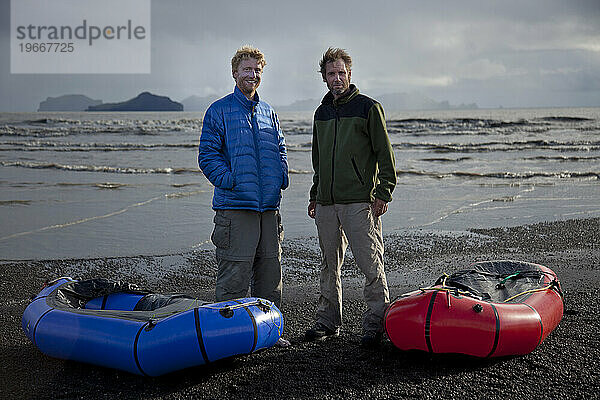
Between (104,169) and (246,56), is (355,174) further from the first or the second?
(104,169)

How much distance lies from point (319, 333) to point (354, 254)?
2.59 ft

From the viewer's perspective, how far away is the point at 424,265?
26.6 ft

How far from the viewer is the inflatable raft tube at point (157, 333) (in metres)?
4.40

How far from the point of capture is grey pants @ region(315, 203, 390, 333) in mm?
5094

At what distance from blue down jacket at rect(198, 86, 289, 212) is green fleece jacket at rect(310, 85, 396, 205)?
0.51 metres

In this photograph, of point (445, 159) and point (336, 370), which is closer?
point (336, 370)

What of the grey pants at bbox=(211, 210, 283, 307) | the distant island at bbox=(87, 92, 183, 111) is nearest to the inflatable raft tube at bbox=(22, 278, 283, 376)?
the grey pants at bbox=(211, 210, 283, 307)

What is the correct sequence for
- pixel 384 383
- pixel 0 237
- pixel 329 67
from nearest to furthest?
pixel 384 383 → pixel 329 67 → pixel 0 237

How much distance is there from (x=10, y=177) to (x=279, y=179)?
14557mm

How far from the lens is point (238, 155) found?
5.09 metres

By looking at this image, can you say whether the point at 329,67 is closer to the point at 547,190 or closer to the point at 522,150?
the point at 547,190

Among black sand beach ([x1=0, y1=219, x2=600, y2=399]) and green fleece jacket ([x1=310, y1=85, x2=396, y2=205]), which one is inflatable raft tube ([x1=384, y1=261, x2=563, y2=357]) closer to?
black sand beach ([x1=0, y1=219, x2=600, y2=399])

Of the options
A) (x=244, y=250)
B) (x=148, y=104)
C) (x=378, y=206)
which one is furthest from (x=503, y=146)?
(x=148, y=104)

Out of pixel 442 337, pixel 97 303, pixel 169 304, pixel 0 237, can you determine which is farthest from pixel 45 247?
pixel 442 337
